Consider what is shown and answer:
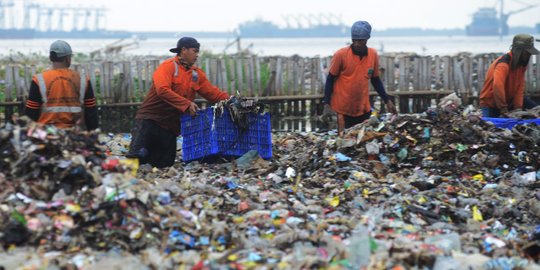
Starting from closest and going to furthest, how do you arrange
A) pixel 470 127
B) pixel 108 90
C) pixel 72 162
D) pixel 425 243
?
pixel 425 243 → pixel 72 162 → pixel 470 127 → pixel 108 90

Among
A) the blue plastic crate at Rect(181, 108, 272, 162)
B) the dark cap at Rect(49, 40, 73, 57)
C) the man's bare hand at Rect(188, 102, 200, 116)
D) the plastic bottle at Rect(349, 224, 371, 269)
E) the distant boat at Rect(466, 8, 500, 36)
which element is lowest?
the plastic bottle at Rect(349, 224, 371, 269)

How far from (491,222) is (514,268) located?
1.39m

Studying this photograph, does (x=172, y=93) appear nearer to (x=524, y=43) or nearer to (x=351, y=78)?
(x=351, y=78)

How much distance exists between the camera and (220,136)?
8.80 metres

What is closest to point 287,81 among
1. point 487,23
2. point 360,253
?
point 360,253

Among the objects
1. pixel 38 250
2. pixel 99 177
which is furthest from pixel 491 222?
pixel 38 250

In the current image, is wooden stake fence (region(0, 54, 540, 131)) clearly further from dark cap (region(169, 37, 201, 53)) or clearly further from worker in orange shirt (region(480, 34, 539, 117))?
dark cap (region(169, 37, 201, 53))

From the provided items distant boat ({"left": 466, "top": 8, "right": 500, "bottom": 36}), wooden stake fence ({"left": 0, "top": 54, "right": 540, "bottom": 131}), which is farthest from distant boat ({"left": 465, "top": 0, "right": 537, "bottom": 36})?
wooden stake fence ({"left": 0, "top": 54, "right": 540, "bottom": 131})

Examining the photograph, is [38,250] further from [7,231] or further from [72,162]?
[72,162]

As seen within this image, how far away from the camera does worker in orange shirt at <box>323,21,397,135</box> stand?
30.8ft

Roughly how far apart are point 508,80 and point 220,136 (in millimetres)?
3185

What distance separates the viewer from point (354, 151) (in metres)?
8.68

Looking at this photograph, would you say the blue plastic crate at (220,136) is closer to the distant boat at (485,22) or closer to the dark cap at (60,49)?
the dark cap at (60,49)

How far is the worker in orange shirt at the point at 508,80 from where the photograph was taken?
8953mm
